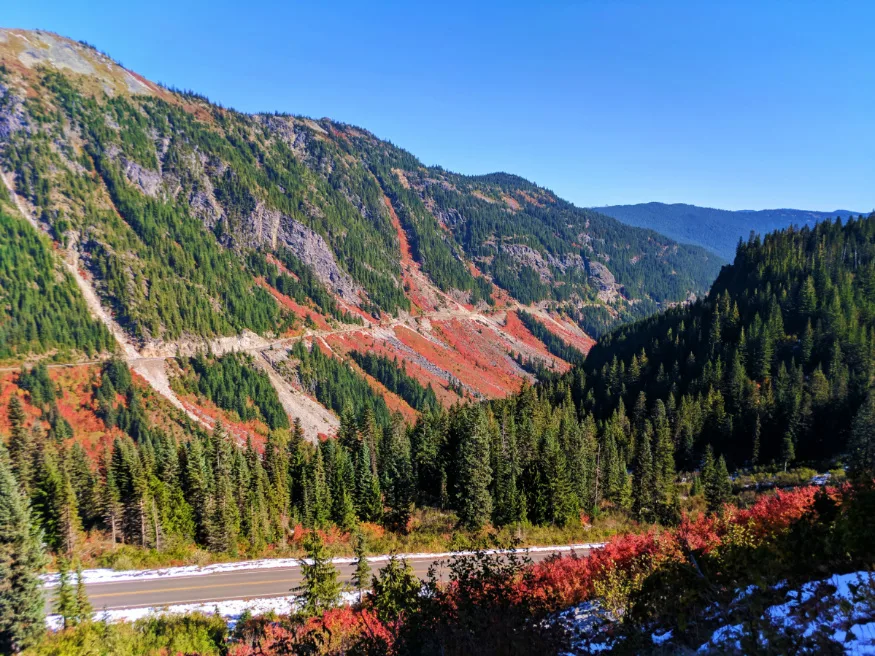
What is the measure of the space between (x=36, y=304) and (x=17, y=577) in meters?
122

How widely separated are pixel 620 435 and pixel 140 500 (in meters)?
63.0

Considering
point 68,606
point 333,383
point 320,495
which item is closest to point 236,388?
point 333,383

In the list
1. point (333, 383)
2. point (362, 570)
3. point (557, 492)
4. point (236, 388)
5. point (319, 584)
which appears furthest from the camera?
point (333, 383)

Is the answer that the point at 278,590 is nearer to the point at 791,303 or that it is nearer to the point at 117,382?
the point at 117,382

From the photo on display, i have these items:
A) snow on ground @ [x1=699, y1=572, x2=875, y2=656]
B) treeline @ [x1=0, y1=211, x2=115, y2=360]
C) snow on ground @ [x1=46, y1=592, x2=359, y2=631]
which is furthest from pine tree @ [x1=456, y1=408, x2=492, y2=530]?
treeline @ [x1=0, y1=211, x2=115, y2=360]

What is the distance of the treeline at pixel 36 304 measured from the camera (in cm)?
10188

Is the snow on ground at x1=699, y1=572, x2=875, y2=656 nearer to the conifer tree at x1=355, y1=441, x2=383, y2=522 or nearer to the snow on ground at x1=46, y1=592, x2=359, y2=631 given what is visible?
the snow on ground at x1=46, y1=592, x2=359, y2=631

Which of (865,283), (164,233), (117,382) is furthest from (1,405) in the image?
(865,283)

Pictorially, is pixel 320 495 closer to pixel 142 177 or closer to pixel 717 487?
pixel 717 487

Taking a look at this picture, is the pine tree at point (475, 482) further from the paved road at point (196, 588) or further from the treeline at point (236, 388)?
the treeline at point (236, 388)

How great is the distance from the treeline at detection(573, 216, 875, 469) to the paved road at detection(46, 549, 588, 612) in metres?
53.9

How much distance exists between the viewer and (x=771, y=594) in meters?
9.26

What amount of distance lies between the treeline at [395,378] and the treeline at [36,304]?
74.8 m

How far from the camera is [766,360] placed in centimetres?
8688
